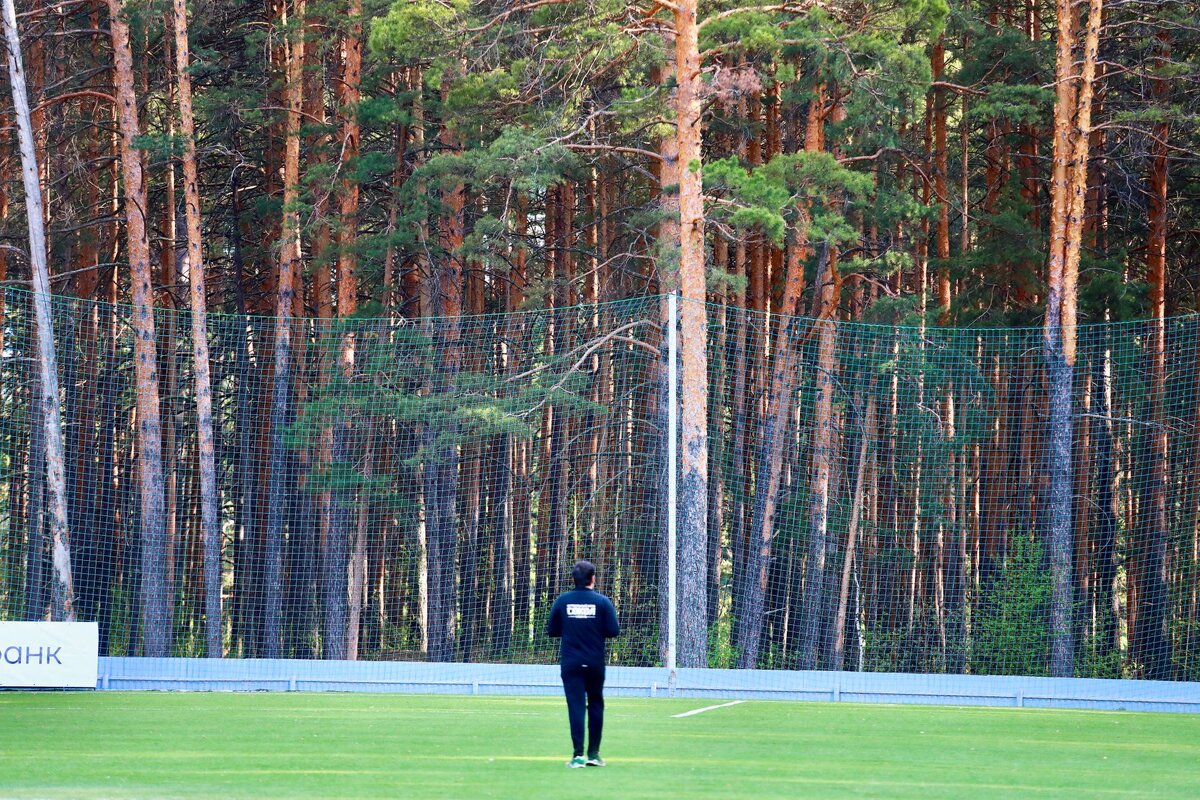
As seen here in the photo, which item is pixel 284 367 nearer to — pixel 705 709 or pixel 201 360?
pixel 201 360

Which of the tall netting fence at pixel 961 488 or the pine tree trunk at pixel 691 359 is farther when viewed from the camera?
the tall netting fence at pixel 961 488

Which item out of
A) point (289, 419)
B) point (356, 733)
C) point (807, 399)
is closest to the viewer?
point (356, 733)

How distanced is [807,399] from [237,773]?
747 inches

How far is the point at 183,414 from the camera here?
28516 mm

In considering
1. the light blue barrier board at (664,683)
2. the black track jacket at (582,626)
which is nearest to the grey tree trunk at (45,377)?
the light blue barrier board at (664,683)

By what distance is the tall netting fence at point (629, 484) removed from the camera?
22.9 m

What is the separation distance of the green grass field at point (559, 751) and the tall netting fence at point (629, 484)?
681 centimetres

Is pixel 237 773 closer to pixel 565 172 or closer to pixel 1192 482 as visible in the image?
pixel 565 172

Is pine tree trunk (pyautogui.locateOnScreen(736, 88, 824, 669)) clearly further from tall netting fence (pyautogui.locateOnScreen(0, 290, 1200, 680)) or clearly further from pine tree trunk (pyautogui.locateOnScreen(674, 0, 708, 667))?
pine tree trunk (pyautogui.locateOnScreen(674, 0, 708, 667))

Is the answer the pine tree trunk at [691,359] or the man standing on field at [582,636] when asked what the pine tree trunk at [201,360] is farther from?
the man standing on field at [582,636]

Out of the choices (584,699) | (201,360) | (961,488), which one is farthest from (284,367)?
(584,699)

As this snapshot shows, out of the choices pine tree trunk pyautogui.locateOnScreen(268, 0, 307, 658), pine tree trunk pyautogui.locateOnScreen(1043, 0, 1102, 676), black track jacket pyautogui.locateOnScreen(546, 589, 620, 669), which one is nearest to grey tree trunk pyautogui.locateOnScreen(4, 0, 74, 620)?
pine tree trunk pyautogui.locateOnScreen(268, 0, 307, 658)

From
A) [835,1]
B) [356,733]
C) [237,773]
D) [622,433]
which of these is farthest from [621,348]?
[237,773]

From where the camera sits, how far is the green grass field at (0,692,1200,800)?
325 inches
